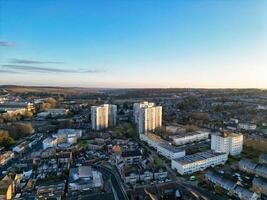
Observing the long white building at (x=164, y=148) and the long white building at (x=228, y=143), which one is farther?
the long white building at (x=228, y=143)

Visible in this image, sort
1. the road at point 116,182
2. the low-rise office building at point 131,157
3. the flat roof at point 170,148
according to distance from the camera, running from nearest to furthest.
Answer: the road at point 116,182 < the low-rise office building at point 131,157 < the flat roof at point 170,148

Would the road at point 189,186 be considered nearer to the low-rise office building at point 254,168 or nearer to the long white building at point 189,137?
the low-rise office building at point 254,168

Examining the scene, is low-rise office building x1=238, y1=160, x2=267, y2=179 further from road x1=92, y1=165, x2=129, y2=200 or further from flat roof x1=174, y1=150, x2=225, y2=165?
road x1=92, y1=165, x2=129, y2=200

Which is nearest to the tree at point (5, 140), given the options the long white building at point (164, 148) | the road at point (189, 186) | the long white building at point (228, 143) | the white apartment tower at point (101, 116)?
the white apartment tower at point (101, 116)

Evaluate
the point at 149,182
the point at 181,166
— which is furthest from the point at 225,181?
the point at 149,182

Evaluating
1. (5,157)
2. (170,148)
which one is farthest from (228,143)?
(5,157)

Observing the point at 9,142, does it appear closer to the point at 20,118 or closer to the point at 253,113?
the point at 20,118
